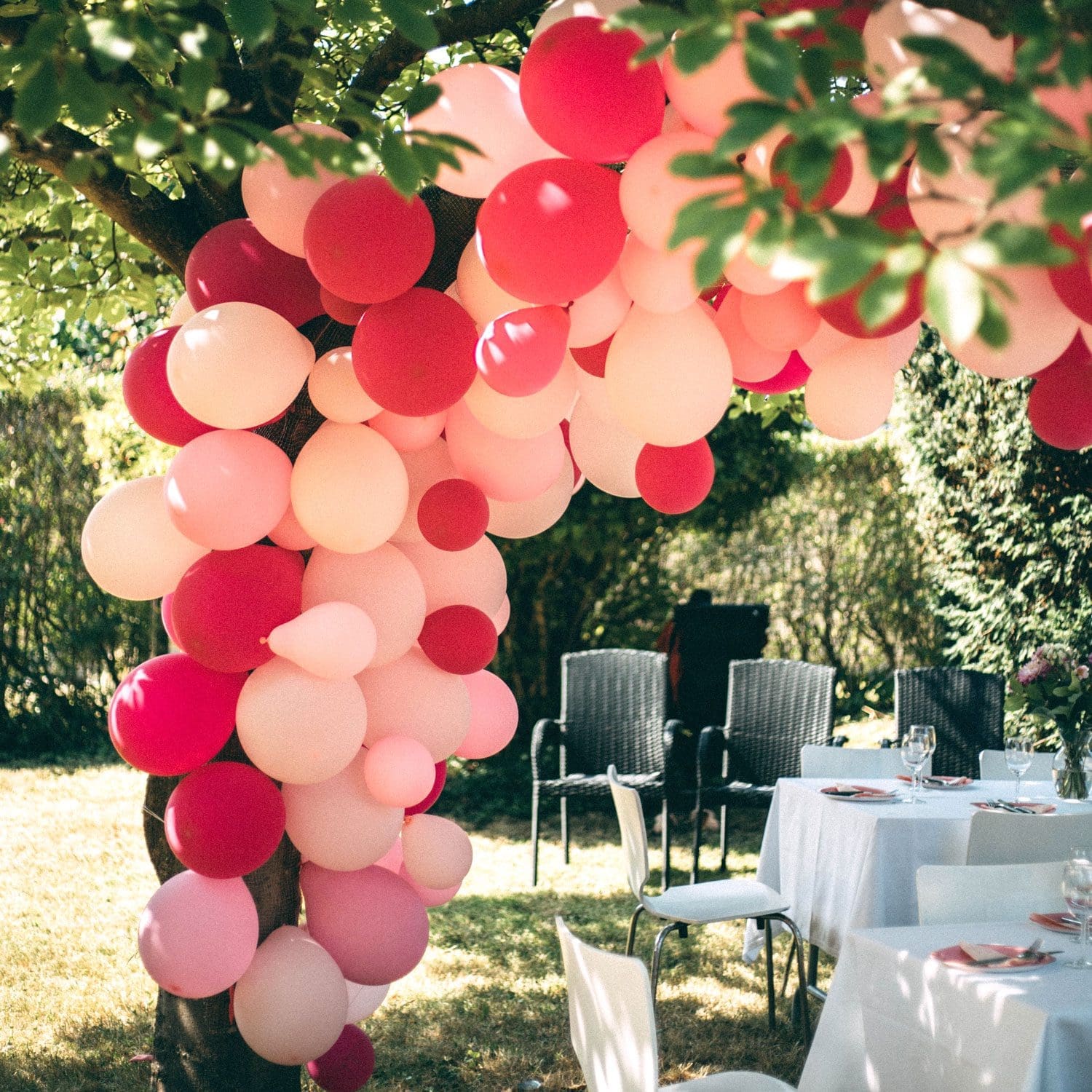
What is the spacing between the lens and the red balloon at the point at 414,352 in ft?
5.71

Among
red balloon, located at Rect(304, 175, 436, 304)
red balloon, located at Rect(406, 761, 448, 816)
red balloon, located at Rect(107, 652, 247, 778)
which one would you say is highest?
red balloon, located at Rect(304, 175, 436, 304)

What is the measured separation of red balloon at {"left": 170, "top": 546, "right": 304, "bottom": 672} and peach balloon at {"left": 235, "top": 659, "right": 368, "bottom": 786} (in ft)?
0.21

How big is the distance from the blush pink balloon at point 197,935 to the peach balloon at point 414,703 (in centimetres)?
38

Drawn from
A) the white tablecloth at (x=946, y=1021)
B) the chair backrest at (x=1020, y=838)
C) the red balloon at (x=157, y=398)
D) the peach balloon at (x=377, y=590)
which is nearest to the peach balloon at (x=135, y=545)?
the red balloon at (x=157, y=398)

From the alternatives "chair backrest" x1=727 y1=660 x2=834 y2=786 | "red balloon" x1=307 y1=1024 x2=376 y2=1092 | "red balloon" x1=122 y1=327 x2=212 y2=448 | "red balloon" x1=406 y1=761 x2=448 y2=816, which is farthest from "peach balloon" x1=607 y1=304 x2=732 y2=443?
"chair backrest" x1=727 y1=660 x2=834 y2=786

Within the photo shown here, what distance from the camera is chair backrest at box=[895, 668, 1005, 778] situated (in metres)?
5.15

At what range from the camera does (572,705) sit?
5609mm

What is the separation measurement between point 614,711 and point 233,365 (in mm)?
4043

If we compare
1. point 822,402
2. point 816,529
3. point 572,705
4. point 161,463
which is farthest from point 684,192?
point 816,529

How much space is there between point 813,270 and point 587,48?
0.78 meters

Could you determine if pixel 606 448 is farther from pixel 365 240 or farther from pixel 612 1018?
pixel 612 1018

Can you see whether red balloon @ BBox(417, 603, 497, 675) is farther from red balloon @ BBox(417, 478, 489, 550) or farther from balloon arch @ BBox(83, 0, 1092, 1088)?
red balloon @ BBox(417, 478, 489, 550)

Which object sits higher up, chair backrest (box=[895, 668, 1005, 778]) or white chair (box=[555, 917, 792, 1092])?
chair backrest (box=[895, 668, 1005, 778])

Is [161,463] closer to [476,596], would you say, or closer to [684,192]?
[476,596]
